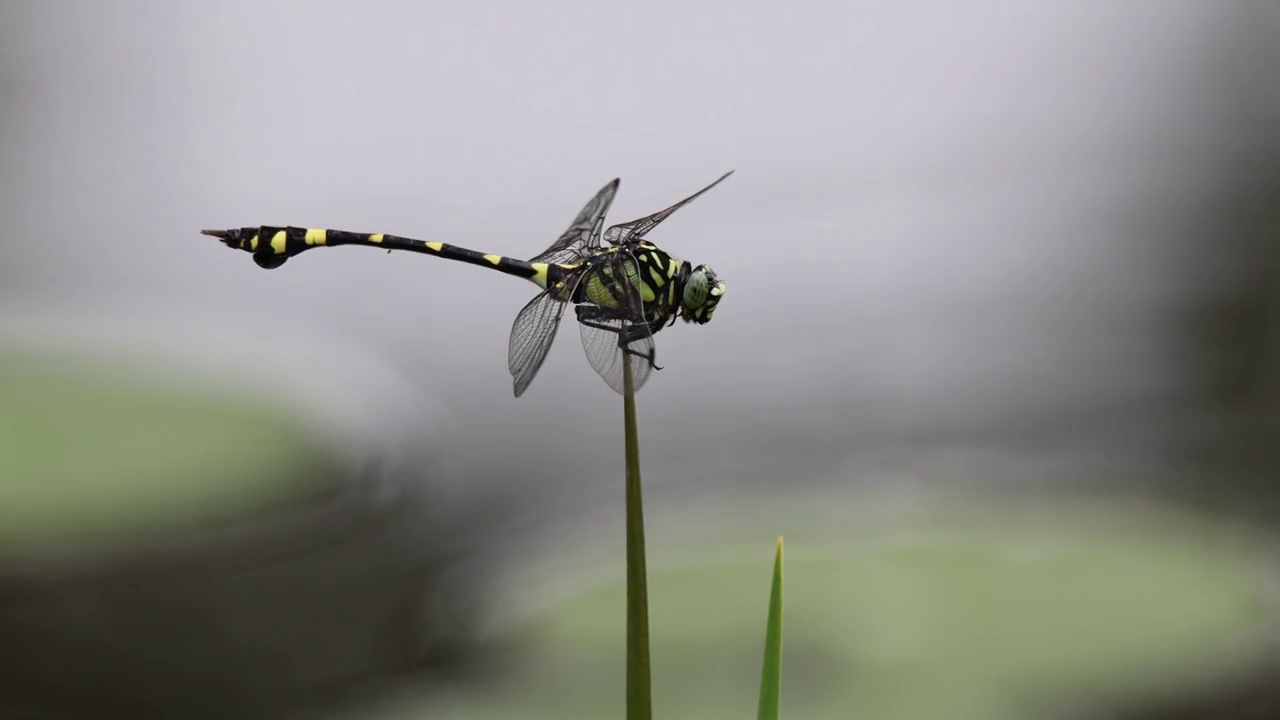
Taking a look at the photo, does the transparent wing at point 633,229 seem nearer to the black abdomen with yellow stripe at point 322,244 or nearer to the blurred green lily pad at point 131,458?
the black abdomen with yellow stripe at point 322,244

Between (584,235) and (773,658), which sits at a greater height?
(584,235)

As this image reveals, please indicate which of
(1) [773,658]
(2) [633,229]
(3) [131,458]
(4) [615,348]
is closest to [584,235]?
(2) [633,229]

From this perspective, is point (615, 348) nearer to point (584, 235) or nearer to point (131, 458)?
point (584, 235)

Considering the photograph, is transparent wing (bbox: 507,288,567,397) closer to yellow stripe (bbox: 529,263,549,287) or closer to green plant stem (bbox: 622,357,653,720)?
yellow stripe (bbox: 529,263,549,287)

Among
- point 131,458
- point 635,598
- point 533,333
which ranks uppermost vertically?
point 533,333

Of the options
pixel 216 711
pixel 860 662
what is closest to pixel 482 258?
pixel 860 662

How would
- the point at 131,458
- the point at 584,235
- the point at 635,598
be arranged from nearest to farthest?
the point at 635,598 → the point at 584,235 → the point at 131,458

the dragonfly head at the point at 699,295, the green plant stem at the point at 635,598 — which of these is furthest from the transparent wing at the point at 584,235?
the green plant stem at the point at 635,598
